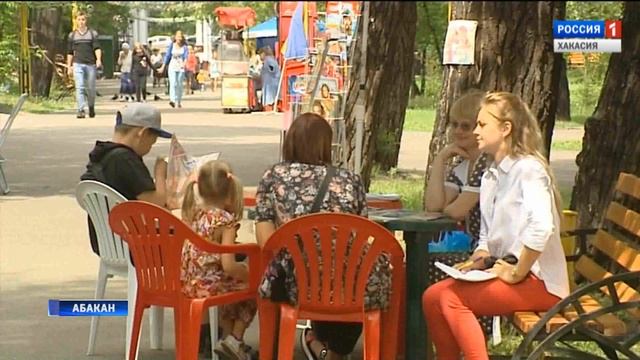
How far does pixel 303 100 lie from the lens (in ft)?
32.9

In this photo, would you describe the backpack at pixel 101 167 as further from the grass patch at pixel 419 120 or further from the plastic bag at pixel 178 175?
the grass patch at pixel 419 120

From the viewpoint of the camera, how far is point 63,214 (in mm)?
10977

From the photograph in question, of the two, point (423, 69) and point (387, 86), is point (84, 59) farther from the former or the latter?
point (423, 69)

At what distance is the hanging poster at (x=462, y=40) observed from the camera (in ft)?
23.0

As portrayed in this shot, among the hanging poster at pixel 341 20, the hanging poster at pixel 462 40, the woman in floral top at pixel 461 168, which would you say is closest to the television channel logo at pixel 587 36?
the hanging poster at pixel 462 40

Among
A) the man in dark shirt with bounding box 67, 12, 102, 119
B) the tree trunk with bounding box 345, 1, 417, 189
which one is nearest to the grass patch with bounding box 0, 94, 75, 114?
the man in dark shirt with bounding box 67, 12, 102, 119

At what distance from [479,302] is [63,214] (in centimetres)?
678

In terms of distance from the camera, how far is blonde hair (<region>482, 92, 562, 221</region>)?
4922mm

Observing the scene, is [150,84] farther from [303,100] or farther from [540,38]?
[540,38]

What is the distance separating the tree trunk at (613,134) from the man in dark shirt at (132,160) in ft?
10.7

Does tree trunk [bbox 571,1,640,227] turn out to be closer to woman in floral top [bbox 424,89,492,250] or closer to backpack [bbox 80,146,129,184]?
woman in floral top [bbox 424,89,492,250]

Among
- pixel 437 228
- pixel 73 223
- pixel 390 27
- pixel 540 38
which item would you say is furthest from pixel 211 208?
pixel 390 27

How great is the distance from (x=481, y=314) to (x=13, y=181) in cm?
908

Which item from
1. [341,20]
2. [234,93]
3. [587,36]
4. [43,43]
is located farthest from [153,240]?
[234,93]
